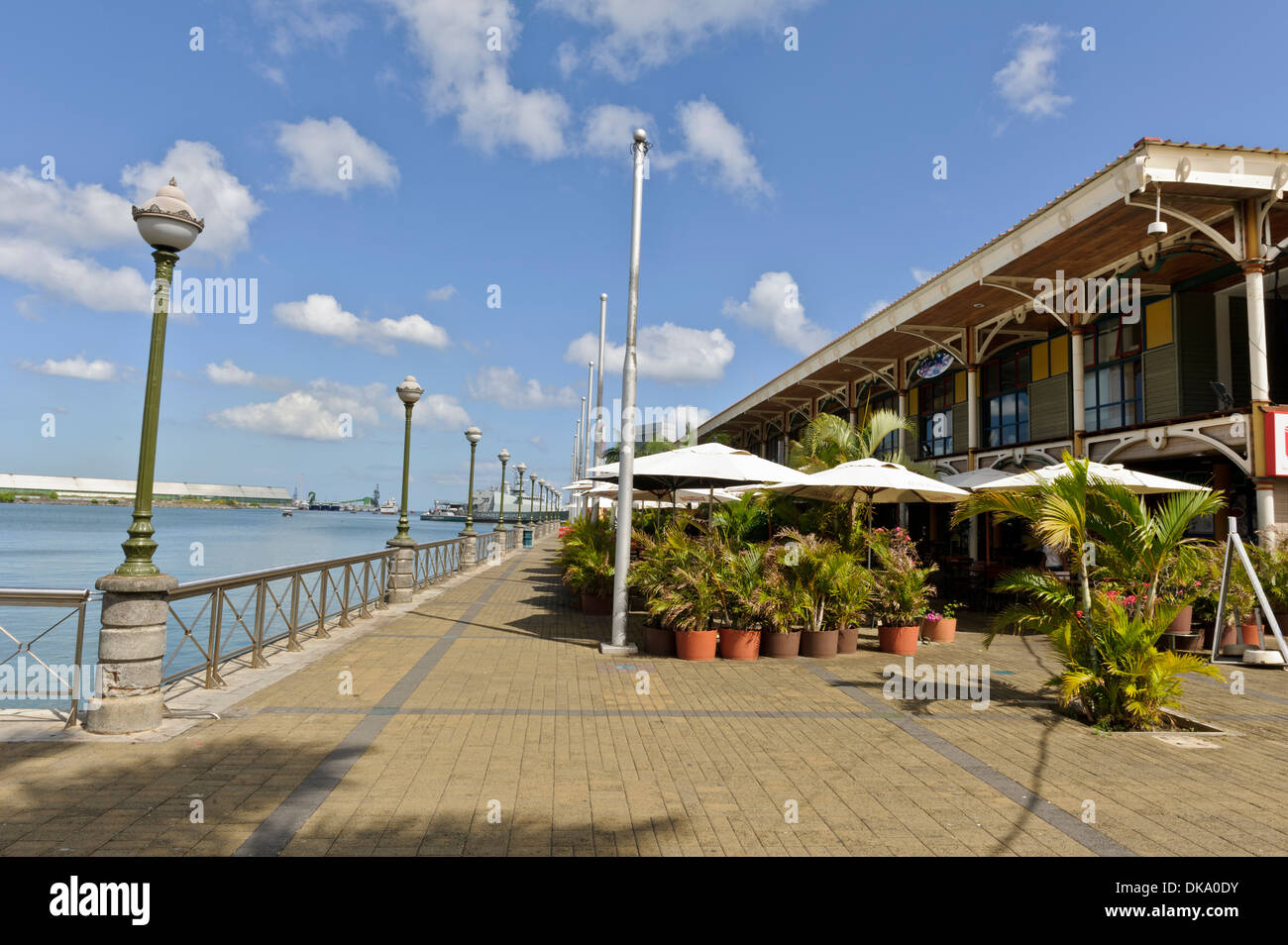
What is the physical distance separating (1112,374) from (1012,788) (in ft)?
52.2

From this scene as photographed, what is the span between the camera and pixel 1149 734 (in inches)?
258

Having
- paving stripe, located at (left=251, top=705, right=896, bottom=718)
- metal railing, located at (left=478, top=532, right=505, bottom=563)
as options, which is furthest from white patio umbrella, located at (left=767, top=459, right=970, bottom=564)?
metal railing, located at (left=478, top=532, right=505, bottom=563)

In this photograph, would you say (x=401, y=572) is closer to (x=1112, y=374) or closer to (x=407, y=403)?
(x=407, y=403)

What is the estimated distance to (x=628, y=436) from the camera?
10.3m

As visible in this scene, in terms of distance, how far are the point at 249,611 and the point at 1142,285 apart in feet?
58.3

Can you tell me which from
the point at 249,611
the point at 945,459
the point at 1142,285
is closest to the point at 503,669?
the point at 249,611

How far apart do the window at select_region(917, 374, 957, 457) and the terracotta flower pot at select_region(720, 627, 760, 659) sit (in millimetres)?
15964

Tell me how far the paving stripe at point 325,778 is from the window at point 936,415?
19821 millimetres

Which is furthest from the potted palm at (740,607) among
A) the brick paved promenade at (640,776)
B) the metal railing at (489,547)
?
the metal railing at (489,547)

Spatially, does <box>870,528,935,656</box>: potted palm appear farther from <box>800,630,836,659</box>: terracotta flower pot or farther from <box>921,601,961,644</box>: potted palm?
<box>800,630,836,659</box>: terracotta flower pot

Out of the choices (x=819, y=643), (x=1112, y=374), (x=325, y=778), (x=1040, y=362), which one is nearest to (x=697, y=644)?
(x=819, y=643)

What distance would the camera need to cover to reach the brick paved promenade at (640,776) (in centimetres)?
410

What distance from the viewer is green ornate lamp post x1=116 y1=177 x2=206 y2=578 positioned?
20.3ft
